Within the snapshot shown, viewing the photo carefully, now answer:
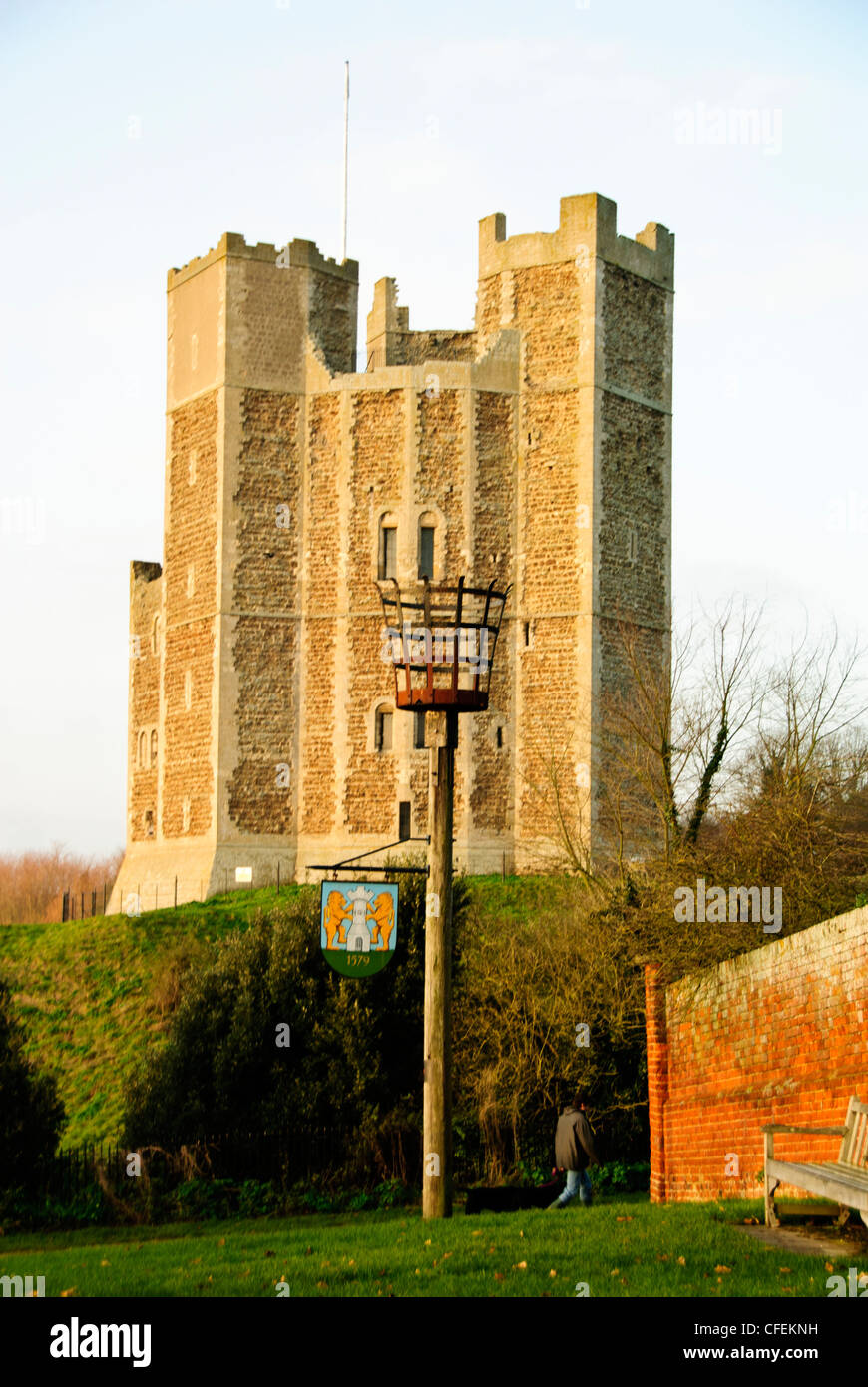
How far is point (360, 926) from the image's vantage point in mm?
18562

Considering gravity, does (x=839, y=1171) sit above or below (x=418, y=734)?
below

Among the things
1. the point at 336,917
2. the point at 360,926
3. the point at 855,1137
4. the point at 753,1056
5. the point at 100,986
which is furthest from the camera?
the point at 100,986

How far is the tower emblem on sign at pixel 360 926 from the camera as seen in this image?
18.3 m

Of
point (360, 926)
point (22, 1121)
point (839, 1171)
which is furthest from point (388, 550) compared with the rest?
point (839, 1171)

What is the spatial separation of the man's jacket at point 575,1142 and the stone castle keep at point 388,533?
72.0ft

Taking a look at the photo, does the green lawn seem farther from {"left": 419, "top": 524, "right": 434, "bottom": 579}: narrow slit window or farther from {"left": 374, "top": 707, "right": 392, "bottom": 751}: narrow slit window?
{"left": 419, "top": 524, "right": 434, "bottom": 579}: narrow slit window

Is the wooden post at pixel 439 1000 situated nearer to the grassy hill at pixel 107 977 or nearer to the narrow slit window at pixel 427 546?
the grassy hill at pixel 107 977

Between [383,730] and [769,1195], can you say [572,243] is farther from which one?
[769,1195]

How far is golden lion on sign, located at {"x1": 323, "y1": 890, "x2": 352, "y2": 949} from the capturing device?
59.9ft

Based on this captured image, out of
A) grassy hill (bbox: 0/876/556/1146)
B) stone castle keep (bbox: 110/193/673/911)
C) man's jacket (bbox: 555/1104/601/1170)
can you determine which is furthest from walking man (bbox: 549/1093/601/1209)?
stone castle keep (bbox: 110/193/673/911)

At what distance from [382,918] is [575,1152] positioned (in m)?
3.24

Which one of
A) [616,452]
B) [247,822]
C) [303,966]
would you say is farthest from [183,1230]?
[616,452]

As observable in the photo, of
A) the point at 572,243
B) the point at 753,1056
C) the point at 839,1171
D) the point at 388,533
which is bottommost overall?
the point at 839,1171

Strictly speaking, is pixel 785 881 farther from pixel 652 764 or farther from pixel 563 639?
pixel 563 639
